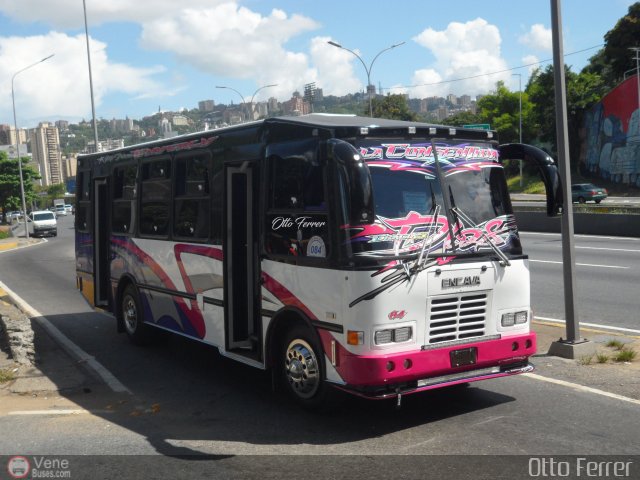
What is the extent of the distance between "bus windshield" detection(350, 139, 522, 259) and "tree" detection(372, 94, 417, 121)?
59154 mm

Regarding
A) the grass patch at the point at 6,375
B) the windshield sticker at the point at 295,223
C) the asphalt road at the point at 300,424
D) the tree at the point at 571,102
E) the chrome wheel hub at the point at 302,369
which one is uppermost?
the tree at the point at 571,102

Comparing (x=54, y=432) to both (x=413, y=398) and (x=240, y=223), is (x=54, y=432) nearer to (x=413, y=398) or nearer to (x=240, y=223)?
(x=240, y=223)

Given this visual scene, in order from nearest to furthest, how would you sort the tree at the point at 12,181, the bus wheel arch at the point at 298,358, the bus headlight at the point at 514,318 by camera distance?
the bus wheel arch at the point at 298,358 → the bus headlight at the point at 514,318 → the tree at the point at 12,181

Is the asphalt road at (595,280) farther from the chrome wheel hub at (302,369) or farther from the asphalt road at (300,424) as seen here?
the chrome wheel hub at (302,369)

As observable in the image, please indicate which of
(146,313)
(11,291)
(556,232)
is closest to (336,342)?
(146,313)

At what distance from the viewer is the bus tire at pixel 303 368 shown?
672 cm

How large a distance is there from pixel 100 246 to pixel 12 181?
64184 mm

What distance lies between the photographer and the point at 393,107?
69188mm

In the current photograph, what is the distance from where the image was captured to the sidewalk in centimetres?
786

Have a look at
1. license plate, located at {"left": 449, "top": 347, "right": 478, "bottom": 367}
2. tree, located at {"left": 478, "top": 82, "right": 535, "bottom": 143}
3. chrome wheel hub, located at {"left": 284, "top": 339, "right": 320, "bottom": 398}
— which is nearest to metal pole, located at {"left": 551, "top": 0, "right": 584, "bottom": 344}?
license plate, located at {"left": 449, "top": 347, "right": 478, "bottom": 367}

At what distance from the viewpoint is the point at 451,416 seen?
6.73 meters

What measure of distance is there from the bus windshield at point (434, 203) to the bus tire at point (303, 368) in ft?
3.81

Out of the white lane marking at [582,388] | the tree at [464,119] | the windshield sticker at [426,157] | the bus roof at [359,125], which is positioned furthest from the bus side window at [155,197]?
the tree at [464,119]

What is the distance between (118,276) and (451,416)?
6476 mm
